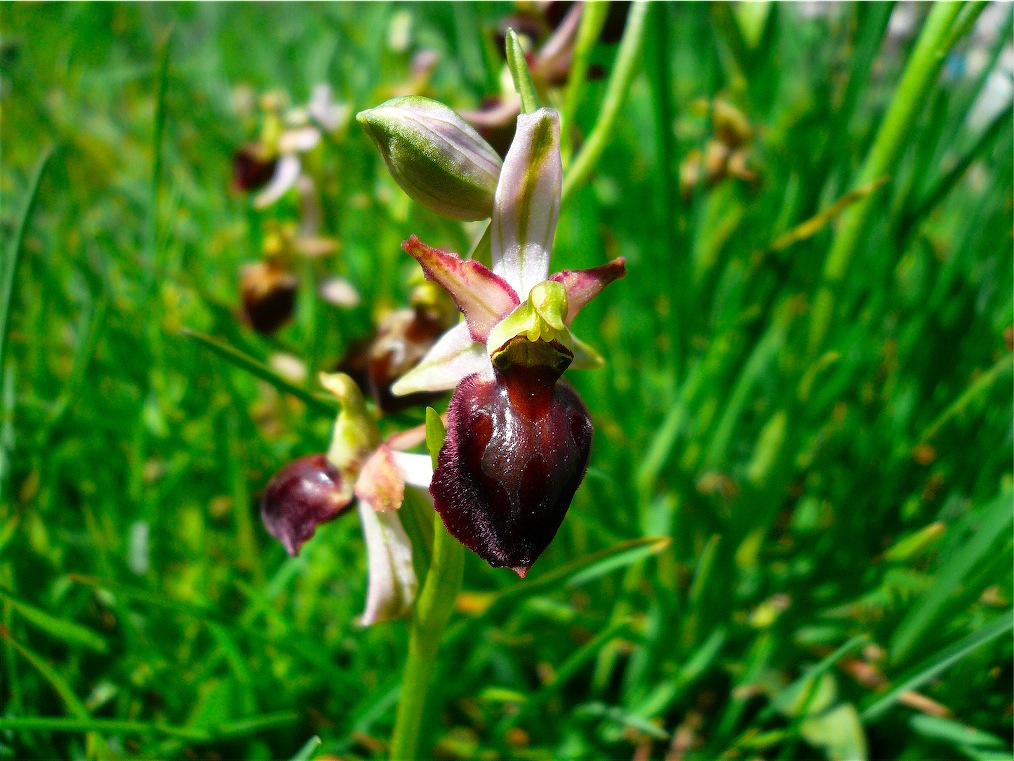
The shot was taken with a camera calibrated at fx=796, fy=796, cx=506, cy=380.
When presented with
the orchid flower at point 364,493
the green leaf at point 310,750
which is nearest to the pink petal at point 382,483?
the orchid flower at point 364,493

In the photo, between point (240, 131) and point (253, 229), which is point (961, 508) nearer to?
point (253, 229)

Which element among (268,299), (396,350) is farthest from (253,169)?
(396,350)

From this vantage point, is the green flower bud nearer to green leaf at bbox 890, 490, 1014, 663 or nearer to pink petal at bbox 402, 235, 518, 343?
pink petal at bbox 402, 235, 518, 343

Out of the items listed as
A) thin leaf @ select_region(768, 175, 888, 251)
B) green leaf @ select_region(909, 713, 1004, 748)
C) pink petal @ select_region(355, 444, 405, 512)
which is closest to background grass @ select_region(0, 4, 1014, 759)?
green leaf @ select_region(909, 713, 1004, 748)

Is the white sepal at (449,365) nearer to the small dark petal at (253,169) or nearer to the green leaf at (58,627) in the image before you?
the green leaf at (58,627)

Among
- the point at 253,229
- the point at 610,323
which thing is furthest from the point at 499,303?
the point at 253,229

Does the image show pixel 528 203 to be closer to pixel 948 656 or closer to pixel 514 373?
pixel 514 373

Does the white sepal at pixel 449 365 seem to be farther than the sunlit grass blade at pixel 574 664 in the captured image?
No
